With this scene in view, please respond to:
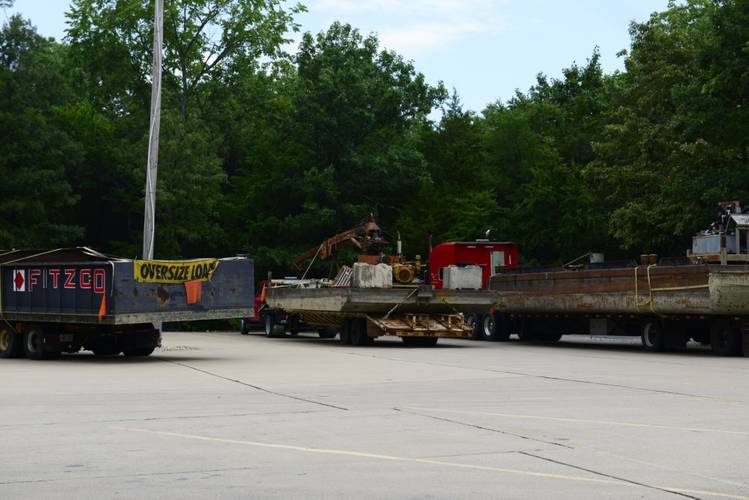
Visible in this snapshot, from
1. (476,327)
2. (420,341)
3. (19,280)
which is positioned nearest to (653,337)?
(420,341)

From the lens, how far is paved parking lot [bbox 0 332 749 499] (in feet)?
28.5

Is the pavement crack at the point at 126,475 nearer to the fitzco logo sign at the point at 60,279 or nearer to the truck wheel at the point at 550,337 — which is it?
the fitzco logo sign at the point at 60,279

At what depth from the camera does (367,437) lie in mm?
11266

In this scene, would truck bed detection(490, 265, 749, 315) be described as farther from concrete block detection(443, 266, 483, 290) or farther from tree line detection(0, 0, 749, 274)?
tree line detection(0, 0, 749, 274)

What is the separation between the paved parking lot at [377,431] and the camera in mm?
8680

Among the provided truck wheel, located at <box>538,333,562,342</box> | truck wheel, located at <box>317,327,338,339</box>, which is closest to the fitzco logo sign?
truck wheel, located at <box>317,327,338,339</box>

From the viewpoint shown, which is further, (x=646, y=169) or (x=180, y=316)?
(x=646, y=169)

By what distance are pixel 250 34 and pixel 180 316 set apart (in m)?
41.2

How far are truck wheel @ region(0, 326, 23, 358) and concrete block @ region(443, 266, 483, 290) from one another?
35.6 feet

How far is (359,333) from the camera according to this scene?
30.4 metres

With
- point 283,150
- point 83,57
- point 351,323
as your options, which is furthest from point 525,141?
point 351,323

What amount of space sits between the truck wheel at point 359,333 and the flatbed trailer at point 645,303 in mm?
3541

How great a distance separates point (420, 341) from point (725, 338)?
8996 millimetres

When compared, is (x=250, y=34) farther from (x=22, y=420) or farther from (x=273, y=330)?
(x=22, y=420)
